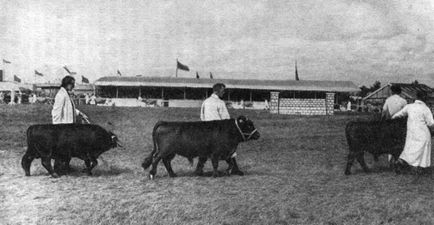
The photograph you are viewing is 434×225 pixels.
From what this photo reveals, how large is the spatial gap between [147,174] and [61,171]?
153cm

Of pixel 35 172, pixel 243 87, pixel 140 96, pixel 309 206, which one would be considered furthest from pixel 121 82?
pixel 309 206

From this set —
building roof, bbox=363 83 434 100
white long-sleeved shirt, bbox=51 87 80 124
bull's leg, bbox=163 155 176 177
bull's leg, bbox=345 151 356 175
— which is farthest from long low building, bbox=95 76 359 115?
bull's leg, bbox=163 155 176 177

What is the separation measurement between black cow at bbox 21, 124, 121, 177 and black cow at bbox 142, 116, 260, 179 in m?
0.95

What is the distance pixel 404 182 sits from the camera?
777cm

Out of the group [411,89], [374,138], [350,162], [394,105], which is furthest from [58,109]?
[411,89]

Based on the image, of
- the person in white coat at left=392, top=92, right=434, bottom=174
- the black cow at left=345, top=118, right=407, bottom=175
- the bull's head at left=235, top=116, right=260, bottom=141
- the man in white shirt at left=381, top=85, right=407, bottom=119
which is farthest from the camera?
the man in white shirt at left=381, top=85, right=407, bottom=119

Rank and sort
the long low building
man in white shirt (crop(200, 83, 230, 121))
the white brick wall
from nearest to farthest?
man in white shirt (crop(200, 83, 230, 121)) < the white brick wall < the long low building

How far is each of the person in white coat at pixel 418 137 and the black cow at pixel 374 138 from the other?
0.20 m

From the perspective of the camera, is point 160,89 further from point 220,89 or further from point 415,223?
point 415,223

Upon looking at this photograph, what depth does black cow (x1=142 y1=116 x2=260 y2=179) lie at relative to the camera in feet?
26.5

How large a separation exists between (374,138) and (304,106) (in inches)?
883

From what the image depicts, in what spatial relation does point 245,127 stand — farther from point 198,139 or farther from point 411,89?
point 411,89

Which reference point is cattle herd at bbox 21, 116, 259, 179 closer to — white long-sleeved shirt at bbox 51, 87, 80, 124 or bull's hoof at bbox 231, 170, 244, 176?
bull's hoof at bbox 231, 170, 244, 176

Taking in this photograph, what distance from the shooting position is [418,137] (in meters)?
8.60
